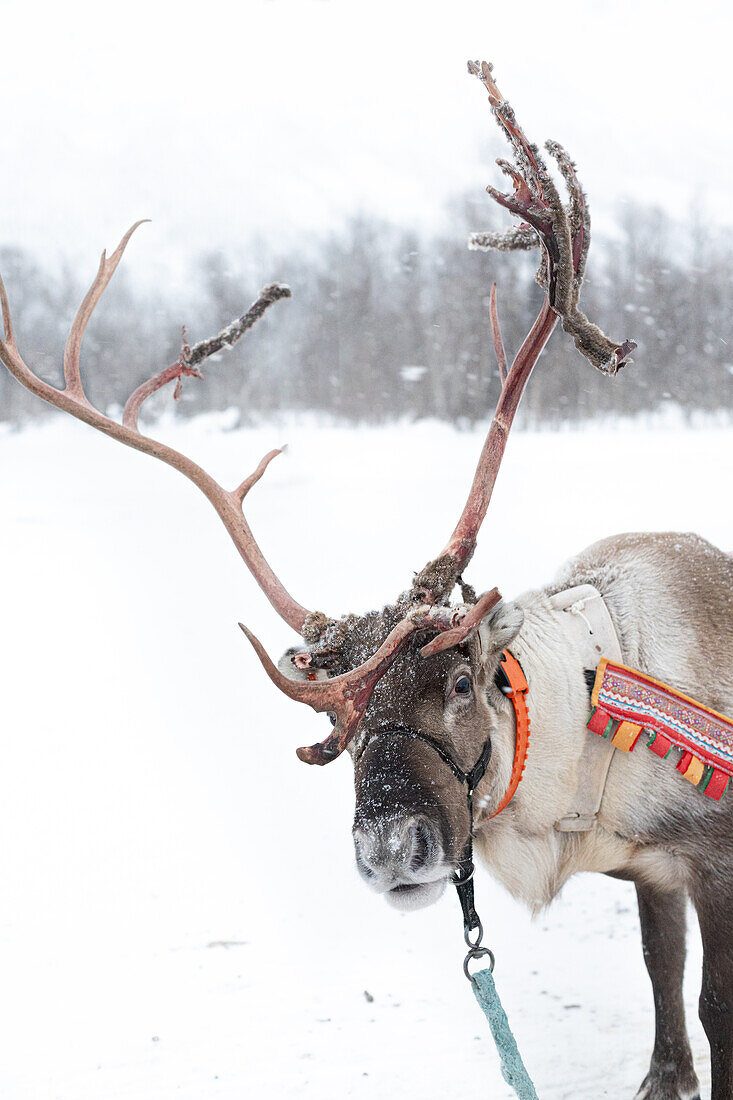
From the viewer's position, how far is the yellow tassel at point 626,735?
2365 millimetres

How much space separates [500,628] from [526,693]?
0.20 meters

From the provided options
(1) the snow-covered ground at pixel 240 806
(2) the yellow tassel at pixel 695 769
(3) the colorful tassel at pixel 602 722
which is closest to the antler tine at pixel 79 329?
(3) the colorful tassel at pixel 602 722

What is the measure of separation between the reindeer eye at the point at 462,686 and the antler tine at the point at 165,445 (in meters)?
0.51

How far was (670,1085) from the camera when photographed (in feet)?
9.50

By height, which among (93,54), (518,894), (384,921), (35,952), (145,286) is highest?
(93,54)

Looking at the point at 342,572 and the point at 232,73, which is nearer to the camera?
the point at 342,572

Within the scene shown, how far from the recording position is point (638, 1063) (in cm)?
310

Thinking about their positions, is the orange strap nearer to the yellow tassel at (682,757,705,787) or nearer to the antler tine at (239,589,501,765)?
the antler tine at (239,589,501,765)

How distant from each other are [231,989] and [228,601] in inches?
172

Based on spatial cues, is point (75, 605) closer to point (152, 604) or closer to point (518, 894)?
point (152, 604)

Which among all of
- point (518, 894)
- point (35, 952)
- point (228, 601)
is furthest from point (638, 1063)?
point (228, 601)

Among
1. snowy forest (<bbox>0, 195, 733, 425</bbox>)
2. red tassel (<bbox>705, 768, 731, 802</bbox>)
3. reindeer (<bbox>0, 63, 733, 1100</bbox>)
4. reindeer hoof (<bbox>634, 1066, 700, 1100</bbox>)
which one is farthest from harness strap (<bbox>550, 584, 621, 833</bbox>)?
snowy forest (<bbox>0, 195, 733, 425</bbox>)

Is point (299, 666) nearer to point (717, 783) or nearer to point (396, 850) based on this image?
point (396, 850)

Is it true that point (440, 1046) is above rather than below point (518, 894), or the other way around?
below
